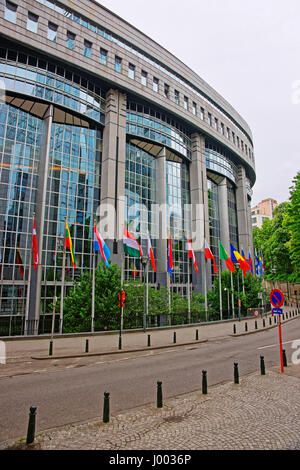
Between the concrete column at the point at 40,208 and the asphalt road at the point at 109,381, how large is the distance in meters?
18.3

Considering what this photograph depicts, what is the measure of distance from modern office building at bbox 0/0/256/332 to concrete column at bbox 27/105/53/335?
0.12 metres

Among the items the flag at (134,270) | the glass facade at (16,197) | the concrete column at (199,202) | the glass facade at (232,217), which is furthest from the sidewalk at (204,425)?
the glass facade at (232,217)

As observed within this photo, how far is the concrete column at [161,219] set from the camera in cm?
4128

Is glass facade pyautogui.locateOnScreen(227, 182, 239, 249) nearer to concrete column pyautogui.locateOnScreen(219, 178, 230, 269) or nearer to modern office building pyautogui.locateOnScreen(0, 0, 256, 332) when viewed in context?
concrete column pyautogui.locateOnScreen(219, 178, 230, 269)

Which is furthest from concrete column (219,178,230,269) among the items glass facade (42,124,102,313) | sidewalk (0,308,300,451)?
sidewalk (0,308,300,451)

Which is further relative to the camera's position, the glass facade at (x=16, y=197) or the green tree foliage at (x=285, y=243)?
the green tree foliage at (x=285, y=243)

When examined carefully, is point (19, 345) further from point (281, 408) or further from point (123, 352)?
point (281, 408)

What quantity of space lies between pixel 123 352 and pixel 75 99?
32455 mm

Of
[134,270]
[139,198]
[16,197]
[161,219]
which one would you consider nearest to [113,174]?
[139,198]

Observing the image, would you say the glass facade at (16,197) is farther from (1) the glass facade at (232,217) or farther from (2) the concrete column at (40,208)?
(1) the glass facade at (232,217)

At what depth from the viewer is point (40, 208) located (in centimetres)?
3225

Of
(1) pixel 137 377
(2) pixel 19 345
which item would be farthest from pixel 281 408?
(2) pixel 19 345

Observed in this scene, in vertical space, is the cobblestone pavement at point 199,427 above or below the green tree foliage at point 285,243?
below

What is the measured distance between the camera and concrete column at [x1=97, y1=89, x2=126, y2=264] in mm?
34969
